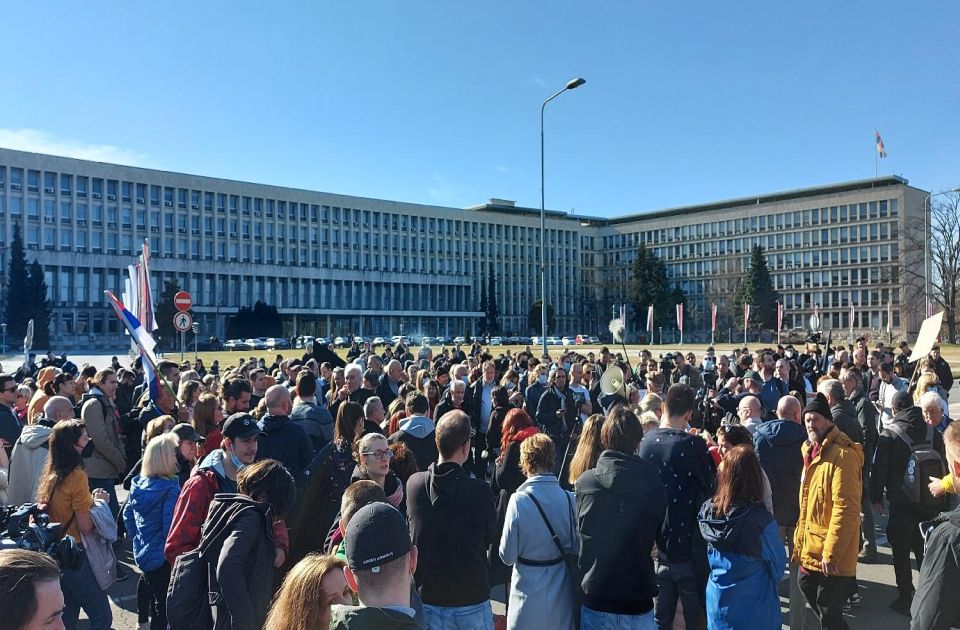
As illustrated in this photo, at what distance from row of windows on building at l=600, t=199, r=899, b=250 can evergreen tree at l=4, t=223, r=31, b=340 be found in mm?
83756

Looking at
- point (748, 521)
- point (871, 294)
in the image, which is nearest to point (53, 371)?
point (748, 521)

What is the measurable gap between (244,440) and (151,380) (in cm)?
563

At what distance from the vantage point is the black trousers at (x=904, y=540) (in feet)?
19.3

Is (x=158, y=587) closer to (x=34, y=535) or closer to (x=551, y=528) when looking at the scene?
(x=34, y=535)

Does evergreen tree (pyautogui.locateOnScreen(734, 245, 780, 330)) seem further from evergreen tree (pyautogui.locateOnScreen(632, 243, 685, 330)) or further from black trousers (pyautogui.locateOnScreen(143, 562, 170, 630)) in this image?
black trousers (pyautogui.locateOnScreen(143, 562, 170, 630))

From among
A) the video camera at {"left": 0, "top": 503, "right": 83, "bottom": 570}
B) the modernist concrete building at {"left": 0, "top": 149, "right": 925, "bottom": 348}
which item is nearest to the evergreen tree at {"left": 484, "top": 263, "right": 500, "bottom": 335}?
the modernist concrete building at {"left": 0, "top": 149, "right": 925, "bottom": 348}

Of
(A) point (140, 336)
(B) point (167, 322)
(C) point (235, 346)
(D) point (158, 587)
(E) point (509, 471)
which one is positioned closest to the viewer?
(D) point (158, 587)

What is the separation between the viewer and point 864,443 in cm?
853

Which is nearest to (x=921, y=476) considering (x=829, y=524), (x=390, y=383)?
(x=829, y=524)

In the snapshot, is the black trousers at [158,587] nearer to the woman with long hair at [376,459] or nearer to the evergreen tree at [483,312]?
the woman with long hair at [376,459]

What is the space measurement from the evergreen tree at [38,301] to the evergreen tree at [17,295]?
0.27m

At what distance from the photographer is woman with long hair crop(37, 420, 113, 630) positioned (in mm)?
4672

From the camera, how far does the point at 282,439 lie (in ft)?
18.3

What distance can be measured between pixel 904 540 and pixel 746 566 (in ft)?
8.70
